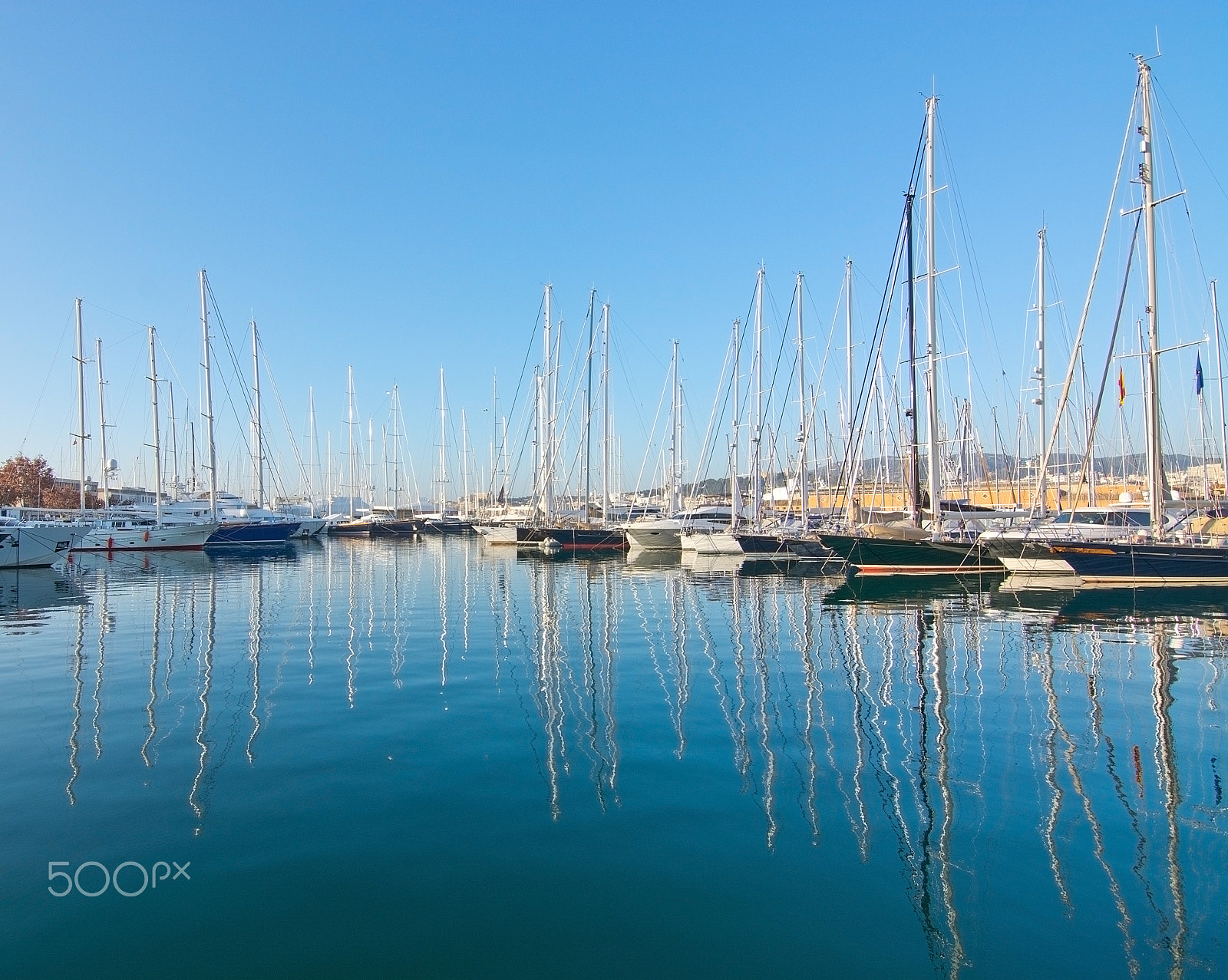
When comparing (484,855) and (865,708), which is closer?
(484,855)

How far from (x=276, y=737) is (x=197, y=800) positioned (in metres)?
2.08

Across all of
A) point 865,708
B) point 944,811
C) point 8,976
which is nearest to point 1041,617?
point 865,708

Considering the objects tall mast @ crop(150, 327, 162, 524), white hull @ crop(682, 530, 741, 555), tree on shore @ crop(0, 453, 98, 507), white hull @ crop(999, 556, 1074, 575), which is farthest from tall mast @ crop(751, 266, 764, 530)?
tree on shore @ crop(0, 453, 98, 507)

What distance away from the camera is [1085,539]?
27.3m

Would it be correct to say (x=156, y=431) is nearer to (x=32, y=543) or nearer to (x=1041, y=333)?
(x=32, y=543)

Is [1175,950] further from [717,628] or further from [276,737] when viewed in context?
[717,628]

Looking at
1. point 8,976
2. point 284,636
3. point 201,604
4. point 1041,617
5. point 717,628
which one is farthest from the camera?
point 201,604

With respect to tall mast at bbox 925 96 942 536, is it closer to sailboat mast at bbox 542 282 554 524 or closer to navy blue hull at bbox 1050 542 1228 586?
navy blue hull at bbox 1050 542 1228 586

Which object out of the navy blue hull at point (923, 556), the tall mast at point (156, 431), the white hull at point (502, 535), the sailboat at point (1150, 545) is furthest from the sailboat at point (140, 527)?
the sailboat at point (1150, 545)

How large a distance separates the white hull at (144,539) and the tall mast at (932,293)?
4604 centimetres

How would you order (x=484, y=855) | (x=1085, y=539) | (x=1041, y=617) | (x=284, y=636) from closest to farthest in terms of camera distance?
(x=484, y=855) → (x=284, y=636) → (x=1041, y=617) → (x=1085, y=539)

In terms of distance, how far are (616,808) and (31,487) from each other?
A: 9988 centimetres

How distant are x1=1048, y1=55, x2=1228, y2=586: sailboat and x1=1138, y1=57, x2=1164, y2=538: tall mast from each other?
0.07 feet

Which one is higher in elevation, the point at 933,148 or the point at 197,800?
the point at 933,148
